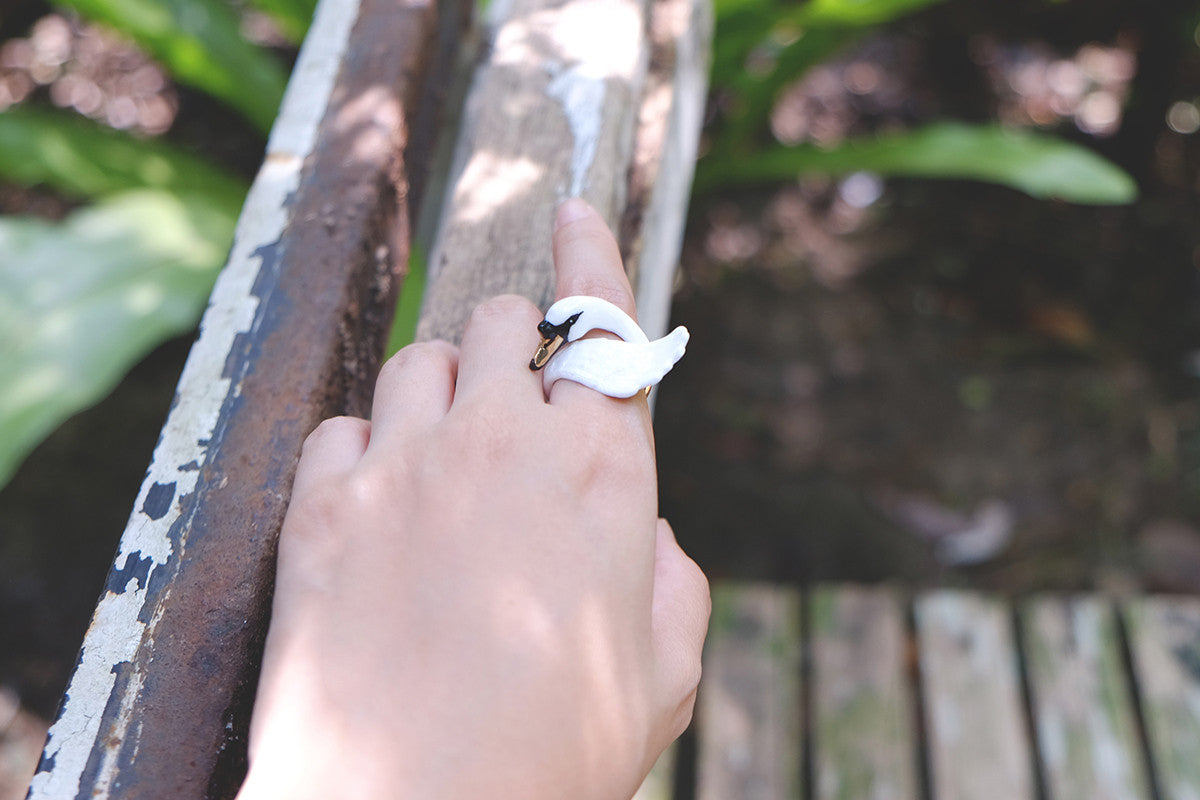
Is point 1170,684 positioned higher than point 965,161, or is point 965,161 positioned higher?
point 965,161

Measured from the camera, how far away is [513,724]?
46cm

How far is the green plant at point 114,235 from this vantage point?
106cm

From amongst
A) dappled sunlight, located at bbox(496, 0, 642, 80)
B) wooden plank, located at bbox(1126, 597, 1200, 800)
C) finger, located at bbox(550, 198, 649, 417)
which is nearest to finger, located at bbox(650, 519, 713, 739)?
finger, located at bbox(550, 198, 649, 417)

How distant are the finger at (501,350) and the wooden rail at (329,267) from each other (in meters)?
0.08

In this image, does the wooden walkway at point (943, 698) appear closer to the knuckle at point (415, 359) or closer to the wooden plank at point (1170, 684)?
the wooden plank at point (1170, 684)

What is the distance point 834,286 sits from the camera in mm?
2047

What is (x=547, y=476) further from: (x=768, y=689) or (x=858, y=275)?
(x=858, y=275)

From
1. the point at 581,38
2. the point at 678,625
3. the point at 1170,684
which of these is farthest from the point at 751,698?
the point at 581,38

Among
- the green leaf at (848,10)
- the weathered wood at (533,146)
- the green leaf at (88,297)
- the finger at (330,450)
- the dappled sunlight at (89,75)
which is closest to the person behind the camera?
the finger at (330,450)

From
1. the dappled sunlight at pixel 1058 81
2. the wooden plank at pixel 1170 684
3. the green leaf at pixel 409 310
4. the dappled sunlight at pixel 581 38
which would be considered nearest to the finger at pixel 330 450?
the dappled sunlight at pixel 581 38

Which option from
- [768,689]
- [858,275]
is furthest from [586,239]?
[858,275]

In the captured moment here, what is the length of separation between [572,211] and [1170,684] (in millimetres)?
1175

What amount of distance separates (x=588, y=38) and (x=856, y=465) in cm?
127

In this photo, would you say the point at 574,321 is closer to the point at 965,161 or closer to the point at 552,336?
the point at 552,336
